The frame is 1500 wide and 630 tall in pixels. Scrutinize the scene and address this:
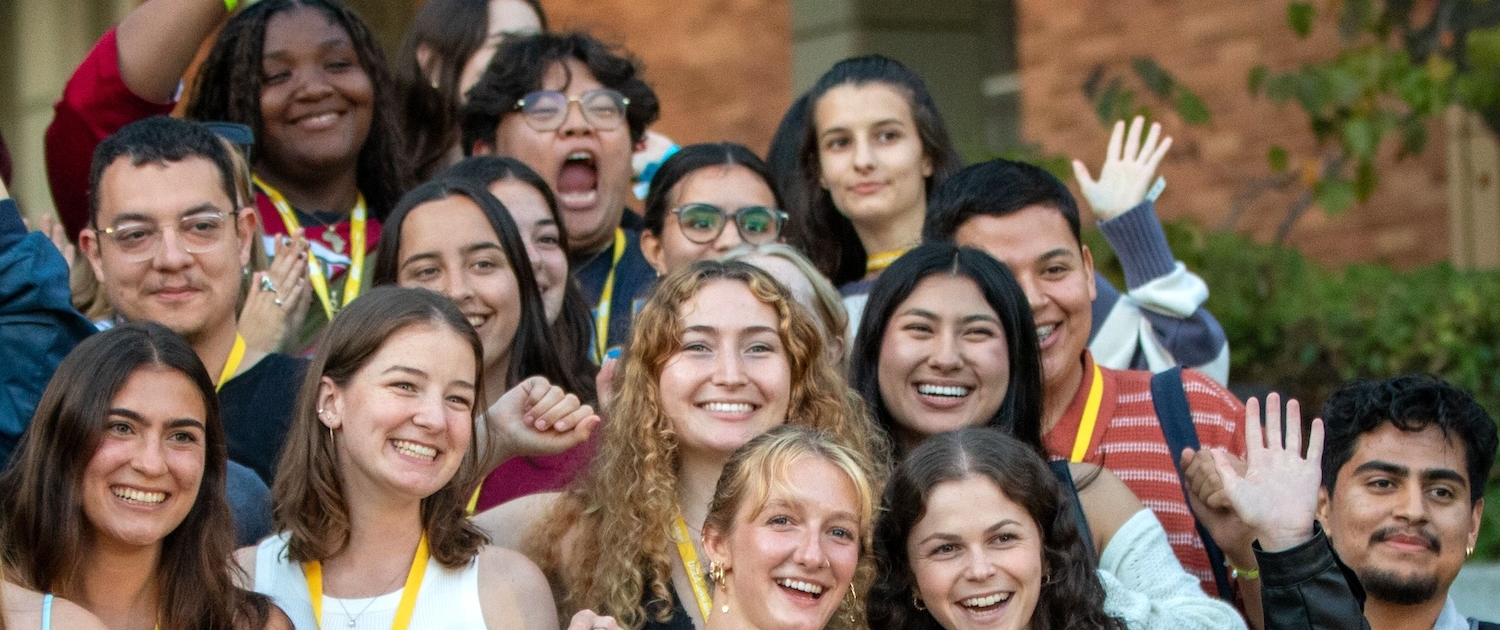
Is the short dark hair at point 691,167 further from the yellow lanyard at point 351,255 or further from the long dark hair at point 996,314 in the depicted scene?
the long dark hair at point 996,314

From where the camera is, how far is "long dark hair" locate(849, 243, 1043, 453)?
466 cm

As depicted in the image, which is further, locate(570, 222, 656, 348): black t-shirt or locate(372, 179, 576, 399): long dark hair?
locate(570, 222, 656, 348): black t-shirt

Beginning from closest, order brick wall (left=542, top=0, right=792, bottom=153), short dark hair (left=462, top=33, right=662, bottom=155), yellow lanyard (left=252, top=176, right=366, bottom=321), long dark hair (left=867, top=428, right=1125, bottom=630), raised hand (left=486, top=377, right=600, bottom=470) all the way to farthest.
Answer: long dark hair (left=867, top=428, right=1125, bottom=630)
raised hand (left=486, top=377, right=600, bottom=470)
yellow lanyard (left=252, top=176, right=366, bottom=321)
short dark hair (left=462, top=33, right=662, bottom=155)
brick wall (left=542, top=0, right=792, bottom=153)

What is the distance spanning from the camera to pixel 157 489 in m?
3.93

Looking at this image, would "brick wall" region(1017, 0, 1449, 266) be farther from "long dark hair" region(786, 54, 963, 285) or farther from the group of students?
the group of students

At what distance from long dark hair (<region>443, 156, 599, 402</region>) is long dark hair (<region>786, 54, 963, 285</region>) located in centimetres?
72

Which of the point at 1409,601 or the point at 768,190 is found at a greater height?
the point at 768,190

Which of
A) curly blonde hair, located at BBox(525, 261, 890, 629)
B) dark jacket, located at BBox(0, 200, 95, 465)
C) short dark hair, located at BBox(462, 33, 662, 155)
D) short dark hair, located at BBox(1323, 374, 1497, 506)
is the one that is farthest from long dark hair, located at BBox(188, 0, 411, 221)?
short dark hair, located at BBox(1323, 374, 1497, 506)

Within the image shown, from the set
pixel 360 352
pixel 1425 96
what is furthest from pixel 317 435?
pixel 1425 96

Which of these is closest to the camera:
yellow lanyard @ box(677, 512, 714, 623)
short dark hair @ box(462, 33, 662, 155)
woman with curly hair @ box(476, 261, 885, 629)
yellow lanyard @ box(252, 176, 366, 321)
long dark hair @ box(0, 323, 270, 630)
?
long dark hair @ box(0, 323, 270, 630)

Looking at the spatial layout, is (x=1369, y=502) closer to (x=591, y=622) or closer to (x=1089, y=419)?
(x=1089, y=419)

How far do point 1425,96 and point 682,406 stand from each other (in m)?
3.81

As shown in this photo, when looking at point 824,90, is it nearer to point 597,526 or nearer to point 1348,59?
point 597,526

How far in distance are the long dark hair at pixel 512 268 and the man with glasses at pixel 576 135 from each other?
651 millimetres
